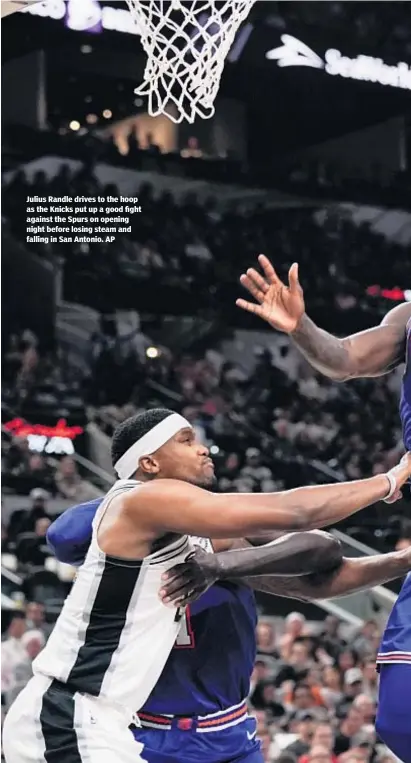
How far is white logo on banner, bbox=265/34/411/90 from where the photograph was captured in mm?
14695

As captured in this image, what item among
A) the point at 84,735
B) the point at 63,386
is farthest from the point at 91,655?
the point at 63,386

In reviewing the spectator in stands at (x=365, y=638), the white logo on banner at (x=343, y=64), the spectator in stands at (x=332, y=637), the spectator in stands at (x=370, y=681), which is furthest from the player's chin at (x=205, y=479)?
the white logo on banner at (x=343, y=64)

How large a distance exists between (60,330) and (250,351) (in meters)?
2.32

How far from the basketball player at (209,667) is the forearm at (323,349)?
520 millimetres

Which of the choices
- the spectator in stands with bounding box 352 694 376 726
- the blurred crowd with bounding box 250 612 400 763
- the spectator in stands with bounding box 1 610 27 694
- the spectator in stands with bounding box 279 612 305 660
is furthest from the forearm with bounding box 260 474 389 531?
the spectator in stands with bounding box 279 612 305 660

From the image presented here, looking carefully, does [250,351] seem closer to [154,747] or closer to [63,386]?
[63,386]

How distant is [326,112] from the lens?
16016 millimetres

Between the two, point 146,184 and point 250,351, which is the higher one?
point 146,184

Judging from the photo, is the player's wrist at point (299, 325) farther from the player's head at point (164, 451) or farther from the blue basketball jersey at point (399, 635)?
the blue basketball jersey at point (399, 635)

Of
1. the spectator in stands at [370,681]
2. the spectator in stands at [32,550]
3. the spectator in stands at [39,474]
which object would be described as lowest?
the spectator in stands at [370,681]

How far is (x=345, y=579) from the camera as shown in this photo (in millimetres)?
3592

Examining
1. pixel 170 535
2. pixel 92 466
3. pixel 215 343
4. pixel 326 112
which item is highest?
pixel 326 112

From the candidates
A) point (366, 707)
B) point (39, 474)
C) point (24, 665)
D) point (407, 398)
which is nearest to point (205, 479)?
point (407, 398)

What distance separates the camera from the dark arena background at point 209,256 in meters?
11.1
